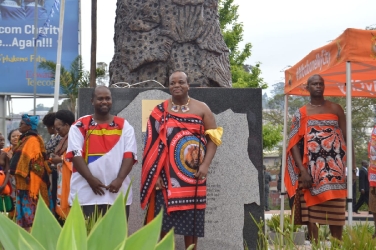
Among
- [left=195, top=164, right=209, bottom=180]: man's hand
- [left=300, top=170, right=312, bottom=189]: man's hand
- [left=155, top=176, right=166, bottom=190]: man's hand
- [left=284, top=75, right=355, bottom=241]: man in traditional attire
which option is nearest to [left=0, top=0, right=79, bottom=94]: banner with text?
[left=284, top=75, right=355, bottom=241]: man in traditional attire

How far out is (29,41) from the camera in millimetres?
27719

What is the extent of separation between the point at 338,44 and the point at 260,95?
902mm

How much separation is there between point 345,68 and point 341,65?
0.28 metres

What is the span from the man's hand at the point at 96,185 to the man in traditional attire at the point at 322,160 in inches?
86.7

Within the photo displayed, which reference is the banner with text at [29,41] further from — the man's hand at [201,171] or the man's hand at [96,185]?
the man's hand at [201,171]

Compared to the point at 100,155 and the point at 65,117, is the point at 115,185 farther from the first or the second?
the point at 65,117

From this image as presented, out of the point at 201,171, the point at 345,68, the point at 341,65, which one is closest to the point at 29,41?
the point at 345,68

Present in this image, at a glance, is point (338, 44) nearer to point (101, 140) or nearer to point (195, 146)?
point (195, 146)

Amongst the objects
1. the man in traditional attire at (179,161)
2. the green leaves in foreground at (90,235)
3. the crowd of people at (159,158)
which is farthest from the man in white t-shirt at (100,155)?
the green leaves in foreground at (90,235)

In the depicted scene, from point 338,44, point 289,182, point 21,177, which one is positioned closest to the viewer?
point 338,44

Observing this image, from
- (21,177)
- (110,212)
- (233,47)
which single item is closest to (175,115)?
(21,177)

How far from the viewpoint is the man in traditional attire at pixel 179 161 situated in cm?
559

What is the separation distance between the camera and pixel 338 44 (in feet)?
21.4

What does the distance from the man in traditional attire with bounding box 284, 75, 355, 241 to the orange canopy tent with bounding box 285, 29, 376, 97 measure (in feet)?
1.15
